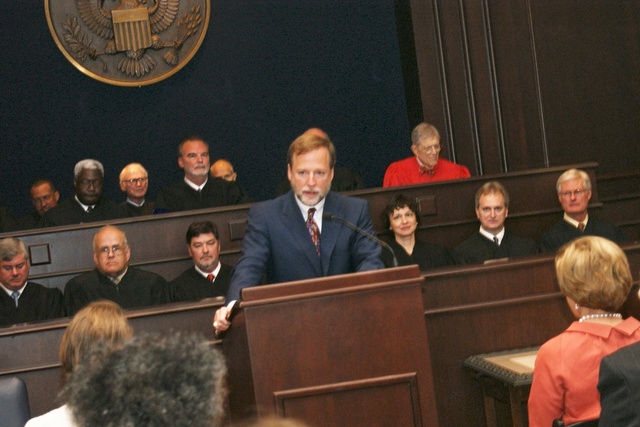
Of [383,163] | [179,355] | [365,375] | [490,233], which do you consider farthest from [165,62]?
[179,355]

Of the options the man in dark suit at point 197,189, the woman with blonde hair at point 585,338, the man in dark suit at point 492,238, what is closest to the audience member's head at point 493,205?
the man in dark suit at point 492,238

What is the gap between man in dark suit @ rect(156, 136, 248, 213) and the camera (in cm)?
708

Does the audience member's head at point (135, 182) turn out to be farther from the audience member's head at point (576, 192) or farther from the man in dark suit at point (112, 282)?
the audience member's head at point (576, 192)

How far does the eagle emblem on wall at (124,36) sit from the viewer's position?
8805 mm

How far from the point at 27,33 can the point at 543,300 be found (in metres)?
6.22

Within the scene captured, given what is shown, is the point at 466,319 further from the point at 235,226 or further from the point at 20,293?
the point at 20,293

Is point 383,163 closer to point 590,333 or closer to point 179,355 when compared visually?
point 590,333

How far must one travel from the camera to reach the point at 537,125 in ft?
26.0

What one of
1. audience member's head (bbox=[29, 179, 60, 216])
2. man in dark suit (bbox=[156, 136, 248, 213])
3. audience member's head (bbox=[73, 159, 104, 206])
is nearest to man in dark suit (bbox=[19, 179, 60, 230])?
audience member's head (bbox=[29, 179, 60, 216])

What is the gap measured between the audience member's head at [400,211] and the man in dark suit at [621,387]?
396cm

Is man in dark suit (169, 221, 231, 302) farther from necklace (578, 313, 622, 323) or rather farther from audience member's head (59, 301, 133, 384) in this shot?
necklace (578, 313, 622, 323)

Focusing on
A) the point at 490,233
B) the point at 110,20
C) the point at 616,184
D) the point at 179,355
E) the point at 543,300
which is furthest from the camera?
the point at 110,20

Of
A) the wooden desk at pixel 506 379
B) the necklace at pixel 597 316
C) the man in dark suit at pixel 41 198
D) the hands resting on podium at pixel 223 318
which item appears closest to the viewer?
the necklace at pixel 597 316

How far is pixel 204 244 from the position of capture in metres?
5.81
